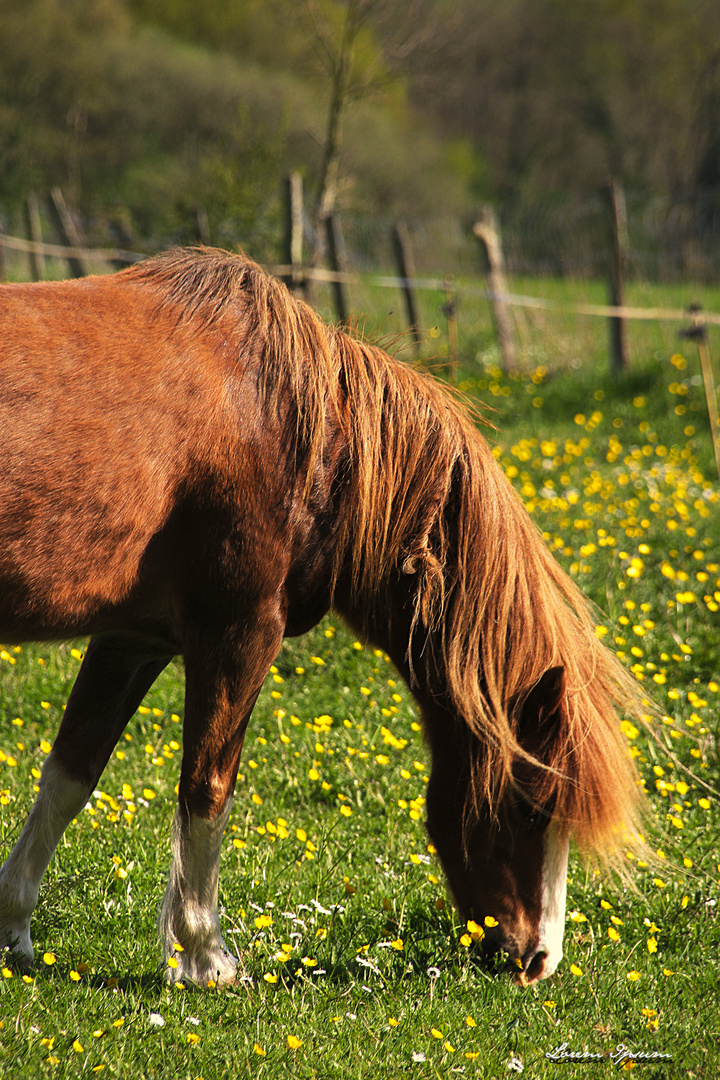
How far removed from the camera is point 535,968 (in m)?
2.55

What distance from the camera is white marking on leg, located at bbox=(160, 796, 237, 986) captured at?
2295mm

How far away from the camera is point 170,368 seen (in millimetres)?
2062

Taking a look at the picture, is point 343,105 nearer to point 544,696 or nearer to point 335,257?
point 335,257

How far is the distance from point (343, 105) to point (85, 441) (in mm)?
12050

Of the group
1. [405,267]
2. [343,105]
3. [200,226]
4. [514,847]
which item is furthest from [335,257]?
[514,847]

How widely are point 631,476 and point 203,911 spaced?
5.25 meters

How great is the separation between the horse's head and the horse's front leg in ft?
2.09

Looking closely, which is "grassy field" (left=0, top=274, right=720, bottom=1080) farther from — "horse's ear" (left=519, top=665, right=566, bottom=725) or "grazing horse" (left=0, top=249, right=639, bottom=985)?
"horse's ear" (left=519, top=665, right=566, bottom=725)

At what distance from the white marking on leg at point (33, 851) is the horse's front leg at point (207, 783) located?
378 mm

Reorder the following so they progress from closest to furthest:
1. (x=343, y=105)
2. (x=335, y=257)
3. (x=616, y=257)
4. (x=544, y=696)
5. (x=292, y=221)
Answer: (x=544, y=696) → (x=292, y=221) → (x=616, y=257) → (x=335, y=257) → (x=343, y=105)

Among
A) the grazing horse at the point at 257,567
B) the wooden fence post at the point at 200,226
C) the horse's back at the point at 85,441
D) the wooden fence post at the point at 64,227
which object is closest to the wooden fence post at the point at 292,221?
the wooden fence post at the point at 200,226

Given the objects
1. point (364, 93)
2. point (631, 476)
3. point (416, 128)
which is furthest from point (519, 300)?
point (416, 128)

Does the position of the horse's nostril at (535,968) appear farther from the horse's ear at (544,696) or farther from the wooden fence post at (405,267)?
the wooden fence post at (405,267)

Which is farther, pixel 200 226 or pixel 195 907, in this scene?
pixel 200 226
